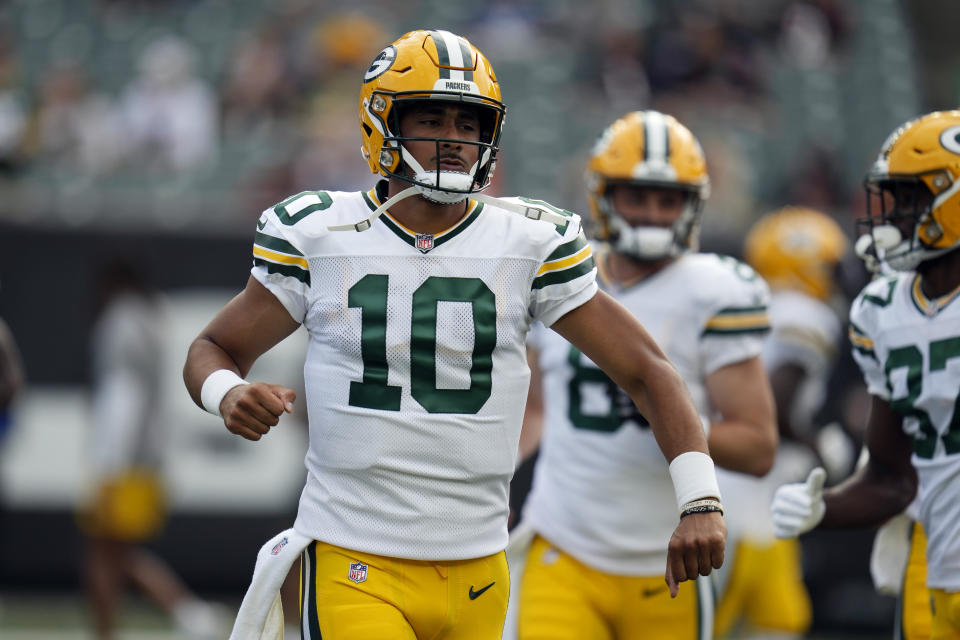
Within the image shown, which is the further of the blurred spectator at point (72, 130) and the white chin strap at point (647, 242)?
the blurred spectator at point (72, 130)

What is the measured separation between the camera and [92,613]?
7652 mm

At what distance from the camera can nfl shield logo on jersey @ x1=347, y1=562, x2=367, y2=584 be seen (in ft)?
10.1

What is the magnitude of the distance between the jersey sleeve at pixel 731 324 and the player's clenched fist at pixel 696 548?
1.15 metres

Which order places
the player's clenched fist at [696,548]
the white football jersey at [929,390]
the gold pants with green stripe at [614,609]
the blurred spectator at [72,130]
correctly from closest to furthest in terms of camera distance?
the player's clenched fist at [696,548]
the white football jersey at [929,390]
the gold pants with green stripe at [614,609]
the blurred spectator at [72,130]

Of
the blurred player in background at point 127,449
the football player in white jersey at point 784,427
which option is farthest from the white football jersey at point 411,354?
the blurred player in background at point 127,449

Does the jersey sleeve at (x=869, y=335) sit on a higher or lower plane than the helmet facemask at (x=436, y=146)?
lower

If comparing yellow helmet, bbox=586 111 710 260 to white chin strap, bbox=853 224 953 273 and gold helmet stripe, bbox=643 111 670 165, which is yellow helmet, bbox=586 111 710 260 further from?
white chin strap, bbox=853 224 953 273

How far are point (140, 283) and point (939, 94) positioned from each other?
28.1 feet

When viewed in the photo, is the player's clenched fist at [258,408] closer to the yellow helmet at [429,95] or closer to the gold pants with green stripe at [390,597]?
the gold pants with green stripe at [390,597]

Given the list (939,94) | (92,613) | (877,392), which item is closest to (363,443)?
(877,392)

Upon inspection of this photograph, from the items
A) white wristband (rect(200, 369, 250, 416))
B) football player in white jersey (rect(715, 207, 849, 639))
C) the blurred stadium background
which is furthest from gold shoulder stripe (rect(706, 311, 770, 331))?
the blurred stadium background

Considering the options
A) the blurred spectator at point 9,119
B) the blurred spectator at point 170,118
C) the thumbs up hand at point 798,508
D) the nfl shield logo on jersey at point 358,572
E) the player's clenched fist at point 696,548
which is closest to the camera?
the player's clenched fist at point 696,548

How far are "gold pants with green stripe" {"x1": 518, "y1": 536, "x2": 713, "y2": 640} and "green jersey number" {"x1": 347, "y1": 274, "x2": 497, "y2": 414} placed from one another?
116 cm

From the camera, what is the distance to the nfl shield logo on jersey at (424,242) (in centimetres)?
313
